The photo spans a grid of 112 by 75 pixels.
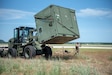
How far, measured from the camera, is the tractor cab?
1605 cm

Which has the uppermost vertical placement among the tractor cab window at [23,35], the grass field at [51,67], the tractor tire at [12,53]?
the tractor cab window at [23,35]

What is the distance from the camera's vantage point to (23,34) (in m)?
16.4

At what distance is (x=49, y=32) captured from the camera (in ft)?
44.7

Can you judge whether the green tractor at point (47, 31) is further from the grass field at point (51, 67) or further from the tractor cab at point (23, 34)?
the grass field at point (51, 67)

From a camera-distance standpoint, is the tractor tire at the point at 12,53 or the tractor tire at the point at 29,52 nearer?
the tractor tire at the point at 29,52

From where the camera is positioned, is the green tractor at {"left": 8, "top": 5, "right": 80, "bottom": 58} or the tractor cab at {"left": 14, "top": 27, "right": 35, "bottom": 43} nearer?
the green tractor at {"left": 8, "top": 5, "right": 80, "bottom": 58}

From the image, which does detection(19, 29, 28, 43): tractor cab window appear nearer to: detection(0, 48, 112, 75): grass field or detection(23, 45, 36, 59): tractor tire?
detection(23, 45, 36, 59): tractor tire

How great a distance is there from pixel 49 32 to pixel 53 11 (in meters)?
1.47

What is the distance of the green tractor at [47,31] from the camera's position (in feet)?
44.1

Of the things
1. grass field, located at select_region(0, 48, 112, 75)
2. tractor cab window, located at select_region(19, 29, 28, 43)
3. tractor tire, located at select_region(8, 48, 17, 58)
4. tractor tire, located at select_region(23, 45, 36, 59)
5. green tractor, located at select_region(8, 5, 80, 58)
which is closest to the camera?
grass field, located at select_region(0, 48, 112, 75)

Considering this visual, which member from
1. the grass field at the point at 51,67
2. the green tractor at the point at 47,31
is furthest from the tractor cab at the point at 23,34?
the grass field at the point at 51,67

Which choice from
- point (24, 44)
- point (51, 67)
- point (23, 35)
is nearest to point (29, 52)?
point (24, 44)

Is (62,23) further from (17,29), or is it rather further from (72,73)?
(72,73)

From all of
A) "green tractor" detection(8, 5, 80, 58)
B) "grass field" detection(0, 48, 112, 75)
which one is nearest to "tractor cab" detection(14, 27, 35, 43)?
"green tractor" detection(8, 5, 80, 58)
